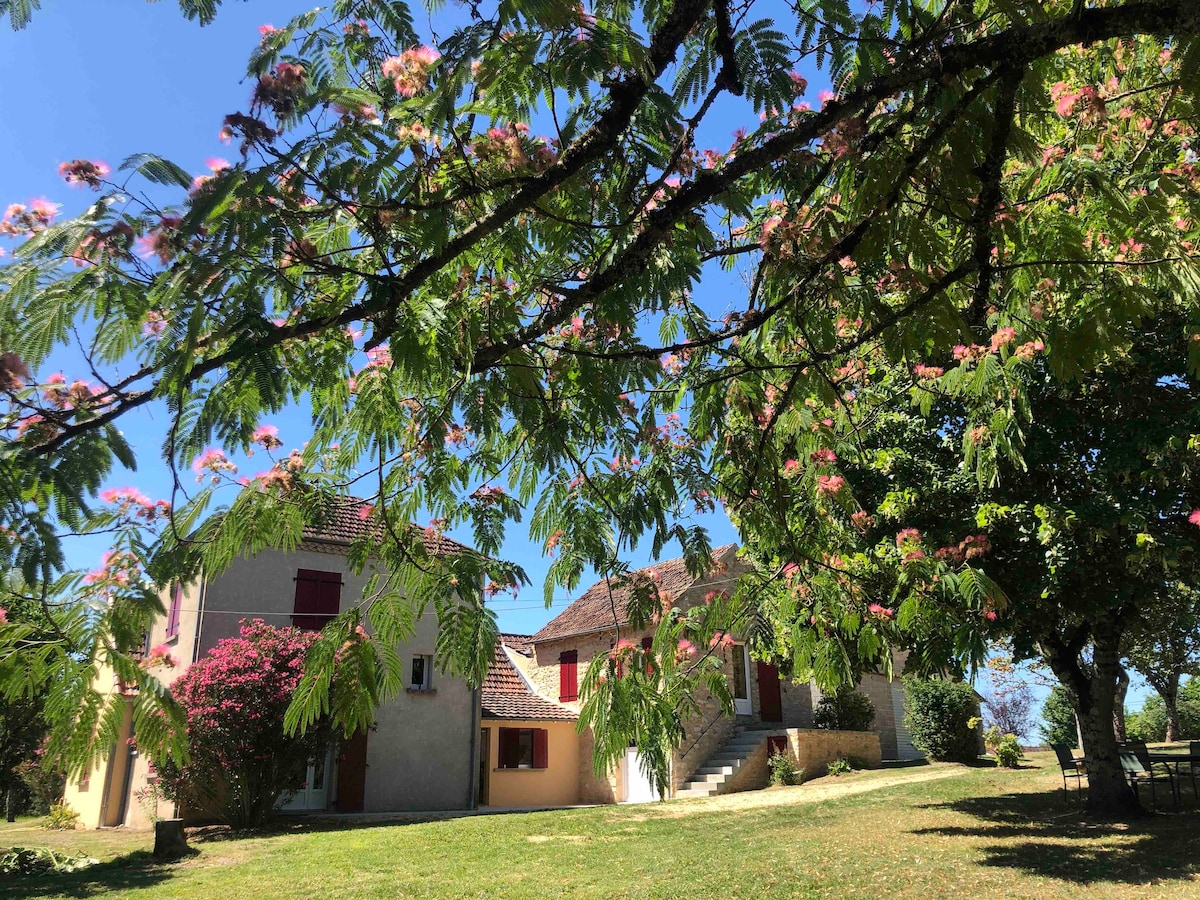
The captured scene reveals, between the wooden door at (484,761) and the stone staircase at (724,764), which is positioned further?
the wooden door at (484,761)

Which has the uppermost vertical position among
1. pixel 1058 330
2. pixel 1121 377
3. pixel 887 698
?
pixel 1121 377

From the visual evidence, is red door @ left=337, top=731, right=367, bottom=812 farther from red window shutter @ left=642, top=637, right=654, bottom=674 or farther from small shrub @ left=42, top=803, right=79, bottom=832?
red window shutter @ left=642, top=637, right=654, bottom=674

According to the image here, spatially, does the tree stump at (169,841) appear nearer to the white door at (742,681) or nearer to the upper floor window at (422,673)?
the upper floor window at (422,673)

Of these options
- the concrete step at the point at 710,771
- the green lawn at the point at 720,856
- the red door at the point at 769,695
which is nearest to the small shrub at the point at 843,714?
the red door at the point at 769,695

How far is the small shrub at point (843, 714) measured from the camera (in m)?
21.2

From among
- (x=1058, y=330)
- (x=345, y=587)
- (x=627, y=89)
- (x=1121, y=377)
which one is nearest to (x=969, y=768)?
(x=1121, y=377)

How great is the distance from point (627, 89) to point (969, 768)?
68.3 ft

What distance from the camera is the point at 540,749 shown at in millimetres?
20469

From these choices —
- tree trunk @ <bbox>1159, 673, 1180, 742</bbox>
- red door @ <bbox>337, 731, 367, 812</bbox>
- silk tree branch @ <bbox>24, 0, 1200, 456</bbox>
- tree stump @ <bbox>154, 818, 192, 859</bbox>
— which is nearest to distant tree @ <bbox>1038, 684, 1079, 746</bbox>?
tree trunk @ <bbox>1159, 673, 1180, 742</bbox>

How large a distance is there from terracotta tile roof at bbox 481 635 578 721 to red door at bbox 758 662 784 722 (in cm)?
512

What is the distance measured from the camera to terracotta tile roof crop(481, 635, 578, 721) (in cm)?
1994

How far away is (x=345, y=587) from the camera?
59.4 ft

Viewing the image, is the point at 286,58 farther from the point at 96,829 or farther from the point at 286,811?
the point at 96,829

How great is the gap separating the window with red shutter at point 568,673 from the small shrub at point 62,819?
39.0ft
